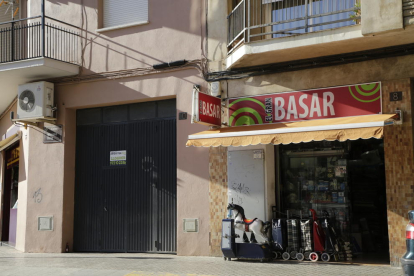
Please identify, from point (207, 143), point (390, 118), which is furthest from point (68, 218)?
point (390, 118)

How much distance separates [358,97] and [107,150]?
6621 mm

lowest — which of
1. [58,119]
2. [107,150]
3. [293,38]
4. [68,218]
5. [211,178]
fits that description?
[68,218]

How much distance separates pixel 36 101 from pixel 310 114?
23.8 ft

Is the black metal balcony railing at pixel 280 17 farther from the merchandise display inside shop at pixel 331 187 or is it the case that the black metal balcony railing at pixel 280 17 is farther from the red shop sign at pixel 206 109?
the merchandise display inside shop at pixel 331 187

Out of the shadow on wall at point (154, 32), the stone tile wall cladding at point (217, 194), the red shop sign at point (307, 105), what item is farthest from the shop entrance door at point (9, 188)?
the red shop sign at point (307, 105)

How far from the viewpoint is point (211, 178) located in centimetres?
1128

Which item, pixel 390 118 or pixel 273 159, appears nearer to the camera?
pixel 390 118

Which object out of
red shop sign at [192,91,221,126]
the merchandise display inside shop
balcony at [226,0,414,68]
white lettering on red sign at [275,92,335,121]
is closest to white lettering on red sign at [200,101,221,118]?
red shop sign at [192,91,221,126]

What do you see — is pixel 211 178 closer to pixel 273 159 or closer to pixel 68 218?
pixel 273 159

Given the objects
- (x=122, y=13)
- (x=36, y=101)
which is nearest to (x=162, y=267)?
(x=36, y=101)

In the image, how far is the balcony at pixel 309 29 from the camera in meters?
8.81

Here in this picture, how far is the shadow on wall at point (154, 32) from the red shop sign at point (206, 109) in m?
1.44

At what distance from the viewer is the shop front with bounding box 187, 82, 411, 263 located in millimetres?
9984

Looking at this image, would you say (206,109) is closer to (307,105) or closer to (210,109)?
(210,109)
